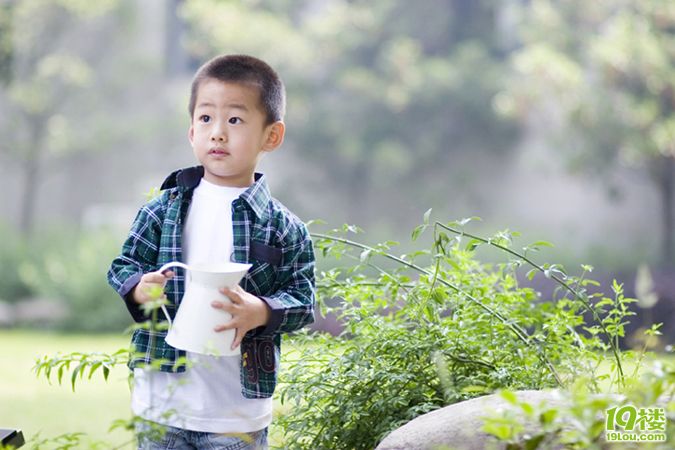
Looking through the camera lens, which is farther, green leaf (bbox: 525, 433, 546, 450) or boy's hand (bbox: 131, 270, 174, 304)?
boy's hand (bbox: 131, 270, 174, 304)

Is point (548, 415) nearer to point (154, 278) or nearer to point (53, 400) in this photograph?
point (154, 278)

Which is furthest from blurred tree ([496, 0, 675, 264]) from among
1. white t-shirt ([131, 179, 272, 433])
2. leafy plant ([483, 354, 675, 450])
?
leafy plant ([483, 354, 675, 450])

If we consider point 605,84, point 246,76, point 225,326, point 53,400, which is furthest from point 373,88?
point 225,326

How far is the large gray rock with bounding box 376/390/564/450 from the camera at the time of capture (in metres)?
1.53

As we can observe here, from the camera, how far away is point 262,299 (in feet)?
5.57

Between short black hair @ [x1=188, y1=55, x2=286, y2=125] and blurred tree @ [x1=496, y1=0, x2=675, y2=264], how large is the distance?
6.15 m

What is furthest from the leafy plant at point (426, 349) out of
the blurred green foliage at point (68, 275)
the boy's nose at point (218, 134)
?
the blurred green foliage at point (68, 275)

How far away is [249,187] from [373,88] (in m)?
7.16

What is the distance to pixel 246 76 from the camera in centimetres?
182

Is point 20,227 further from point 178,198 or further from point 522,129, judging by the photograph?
point 178,198

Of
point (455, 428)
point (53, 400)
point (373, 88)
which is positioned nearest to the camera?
point (455, 428)

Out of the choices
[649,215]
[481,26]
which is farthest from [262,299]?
[481,26]

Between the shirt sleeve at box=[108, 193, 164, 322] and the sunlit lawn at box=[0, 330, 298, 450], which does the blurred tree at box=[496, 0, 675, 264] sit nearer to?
the sunlit lawn at box=[0, 330, 298, 450]

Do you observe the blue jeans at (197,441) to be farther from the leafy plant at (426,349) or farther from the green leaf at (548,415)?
the green leaf at (548,415)
